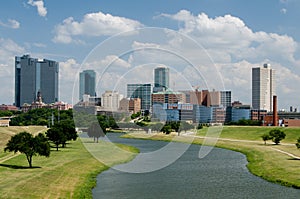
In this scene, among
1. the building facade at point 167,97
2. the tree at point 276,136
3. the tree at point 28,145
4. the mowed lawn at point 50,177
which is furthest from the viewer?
the building facade at point 167,97

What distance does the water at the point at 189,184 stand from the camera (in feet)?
111

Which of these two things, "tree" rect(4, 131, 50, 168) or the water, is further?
"tree" rect(4, 131, 50, 168)

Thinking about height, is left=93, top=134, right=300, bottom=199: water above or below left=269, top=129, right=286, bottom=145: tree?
below

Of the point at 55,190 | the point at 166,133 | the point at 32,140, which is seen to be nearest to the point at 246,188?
the point at 55,190

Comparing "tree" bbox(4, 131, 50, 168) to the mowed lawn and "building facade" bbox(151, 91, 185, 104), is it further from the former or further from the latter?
"building facade" bbox(151, 91, 185, 104)

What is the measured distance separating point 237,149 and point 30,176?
A: 165ft

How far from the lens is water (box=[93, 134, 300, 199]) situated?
33753 millimetres

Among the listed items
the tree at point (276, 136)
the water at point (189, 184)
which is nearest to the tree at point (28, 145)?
the water at point (189, 184)

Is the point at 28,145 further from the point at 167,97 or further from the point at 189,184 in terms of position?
the point at 167,97

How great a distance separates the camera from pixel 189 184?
38.6 metres

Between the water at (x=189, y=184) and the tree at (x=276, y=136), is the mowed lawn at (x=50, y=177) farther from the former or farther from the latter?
the tree at (x=276, y=136)

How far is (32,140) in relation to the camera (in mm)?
43375

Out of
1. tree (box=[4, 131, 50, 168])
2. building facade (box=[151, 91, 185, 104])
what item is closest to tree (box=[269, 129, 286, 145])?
building facade (box=[151, 91, 185, 104])

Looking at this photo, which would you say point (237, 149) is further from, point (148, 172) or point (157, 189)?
point (157, 189)
